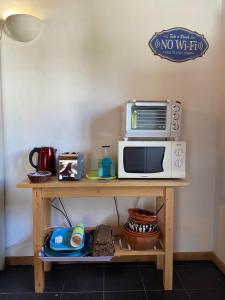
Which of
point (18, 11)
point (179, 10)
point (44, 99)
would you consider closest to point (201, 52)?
point (179, 10)

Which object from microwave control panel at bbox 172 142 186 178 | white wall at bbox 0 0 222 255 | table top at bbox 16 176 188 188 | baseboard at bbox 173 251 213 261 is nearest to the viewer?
table top at bbox 16 176 188 188

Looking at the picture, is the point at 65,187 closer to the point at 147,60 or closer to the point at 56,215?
the point at 56,215

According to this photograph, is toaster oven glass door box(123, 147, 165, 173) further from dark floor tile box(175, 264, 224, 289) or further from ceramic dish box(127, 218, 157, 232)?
dark floor tile box(175, 264, 224, 289)

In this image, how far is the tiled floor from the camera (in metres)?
1.79

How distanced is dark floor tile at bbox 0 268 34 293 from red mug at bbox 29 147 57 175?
0.80 metres

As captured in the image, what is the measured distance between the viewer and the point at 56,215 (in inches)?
85.7

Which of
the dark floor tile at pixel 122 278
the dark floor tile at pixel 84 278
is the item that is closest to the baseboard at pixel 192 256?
the dark floor tile at pixel 122 278

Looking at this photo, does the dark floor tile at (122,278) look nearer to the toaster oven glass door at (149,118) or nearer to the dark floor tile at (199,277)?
the dark floor tile at (199,277)

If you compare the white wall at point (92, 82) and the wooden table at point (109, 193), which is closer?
the wooden table at point (109, 193)

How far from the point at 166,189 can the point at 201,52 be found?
1.17m

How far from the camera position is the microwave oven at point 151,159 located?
1.83 m

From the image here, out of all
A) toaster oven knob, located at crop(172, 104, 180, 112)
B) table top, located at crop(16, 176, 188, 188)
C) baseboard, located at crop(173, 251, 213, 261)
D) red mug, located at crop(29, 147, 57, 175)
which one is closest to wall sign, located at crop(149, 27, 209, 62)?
toaster oven knob, located at crop(172, 104, 180, 112)

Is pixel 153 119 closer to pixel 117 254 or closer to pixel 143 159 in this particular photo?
pixel 143 159

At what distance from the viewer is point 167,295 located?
5.88ft
